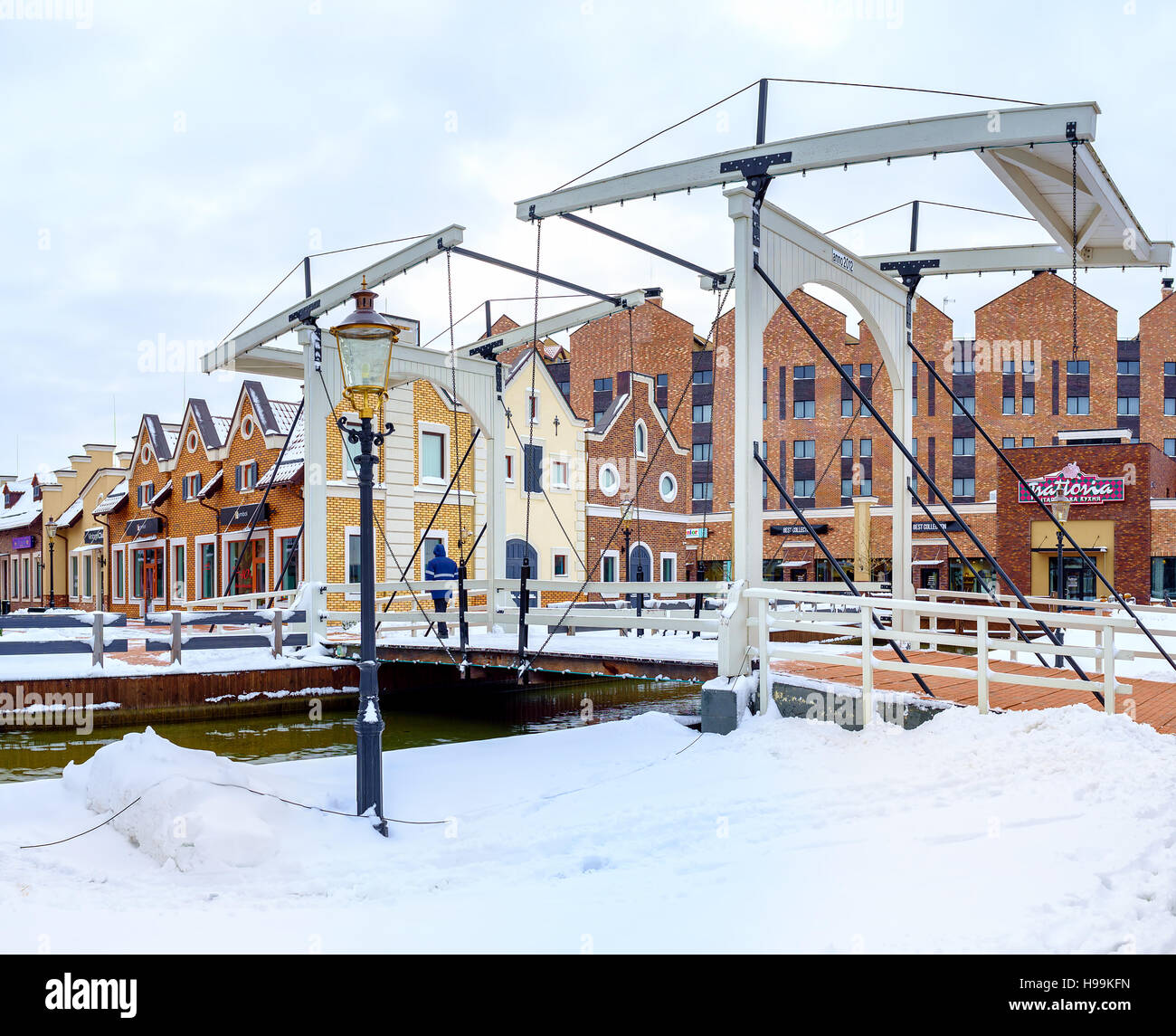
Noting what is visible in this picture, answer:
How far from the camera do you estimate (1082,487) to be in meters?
30.0

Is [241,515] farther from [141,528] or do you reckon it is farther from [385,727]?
[385,727]

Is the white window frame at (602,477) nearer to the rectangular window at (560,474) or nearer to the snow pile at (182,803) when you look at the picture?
the rectangular window at (560,474)

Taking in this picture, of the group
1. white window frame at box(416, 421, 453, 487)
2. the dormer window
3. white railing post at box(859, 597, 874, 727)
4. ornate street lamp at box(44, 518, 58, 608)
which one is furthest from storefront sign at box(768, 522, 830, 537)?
white railing post at box(859, 597, 874, 727)

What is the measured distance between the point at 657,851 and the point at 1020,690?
459 cm

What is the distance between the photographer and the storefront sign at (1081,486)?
29.6m

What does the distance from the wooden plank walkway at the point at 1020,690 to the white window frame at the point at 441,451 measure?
14687 mm

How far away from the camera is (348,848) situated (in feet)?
20.1

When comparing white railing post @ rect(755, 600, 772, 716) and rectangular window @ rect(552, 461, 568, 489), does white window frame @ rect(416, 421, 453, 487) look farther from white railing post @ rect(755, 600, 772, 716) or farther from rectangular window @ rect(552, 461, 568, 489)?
white railing post @ rect(755, 600, 772, 716)

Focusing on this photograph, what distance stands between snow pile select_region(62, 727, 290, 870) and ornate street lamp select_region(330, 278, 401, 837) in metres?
0.59

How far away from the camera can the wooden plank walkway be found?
315 inches

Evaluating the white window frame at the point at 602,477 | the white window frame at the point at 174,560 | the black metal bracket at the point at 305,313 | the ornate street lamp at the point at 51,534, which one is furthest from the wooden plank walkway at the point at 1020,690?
the ornate street lamp at the point at 51,534
